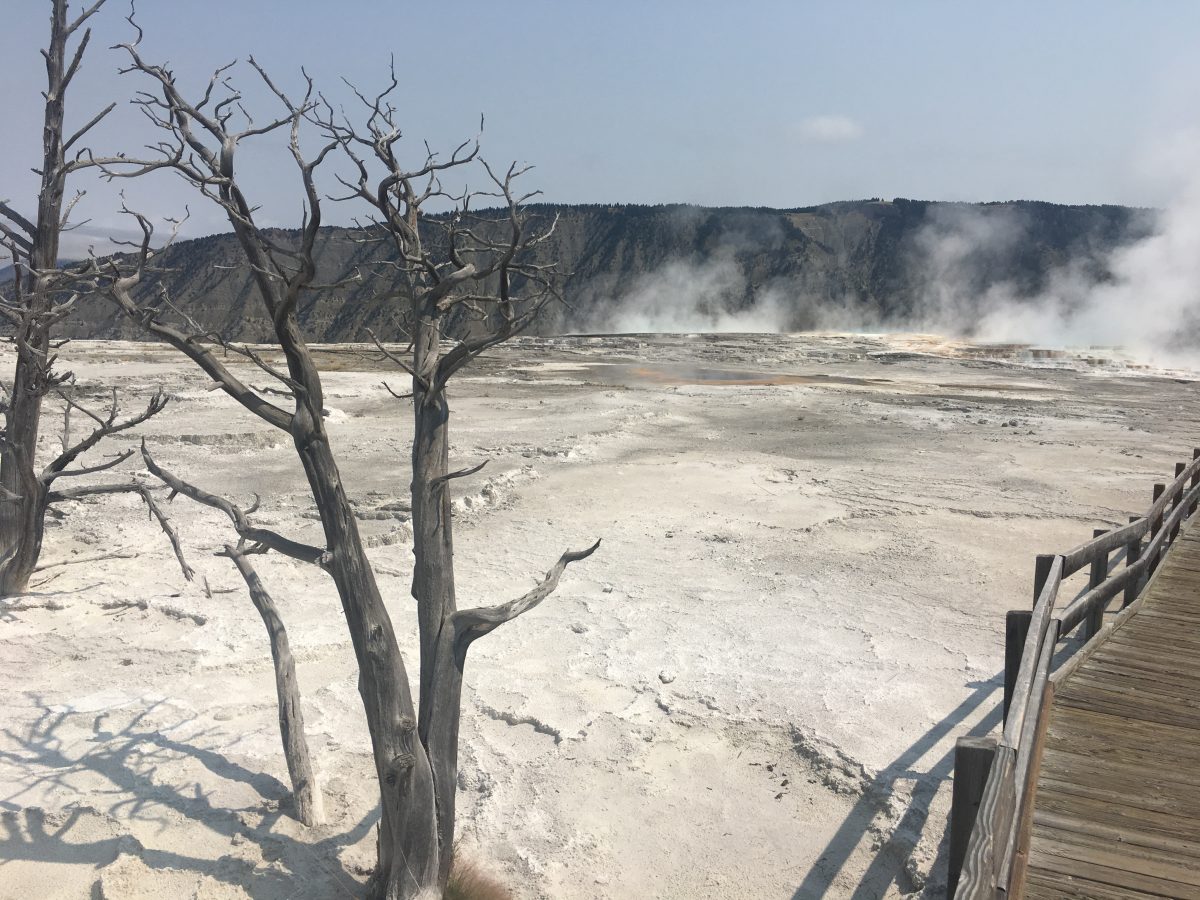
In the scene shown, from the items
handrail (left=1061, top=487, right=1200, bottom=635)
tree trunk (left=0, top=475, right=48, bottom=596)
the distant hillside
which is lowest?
tree trunk (left=0, top=475, right=48, bottom=596)

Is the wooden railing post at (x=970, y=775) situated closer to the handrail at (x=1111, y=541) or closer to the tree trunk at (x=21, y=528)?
the handrail at (x=1111, y=541)

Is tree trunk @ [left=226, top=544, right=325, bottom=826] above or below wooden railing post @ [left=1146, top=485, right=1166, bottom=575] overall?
below

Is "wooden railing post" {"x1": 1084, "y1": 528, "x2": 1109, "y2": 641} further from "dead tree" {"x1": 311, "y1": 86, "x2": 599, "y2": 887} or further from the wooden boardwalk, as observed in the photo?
"dead tree" {"x1": 311, "y1": 86, "x2": 599, "y2": 887}

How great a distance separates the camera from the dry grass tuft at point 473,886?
4418 millimetres

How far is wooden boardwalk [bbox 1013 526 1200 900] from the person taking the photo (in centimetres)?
292

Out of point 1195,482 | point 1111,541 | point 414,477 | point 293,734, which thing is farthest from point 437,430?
point 1195,482

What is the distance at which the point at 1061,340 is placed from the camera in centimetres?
4378

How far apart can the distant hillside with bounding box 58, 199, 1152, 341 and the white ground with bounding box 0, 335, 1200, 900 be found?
142 ft

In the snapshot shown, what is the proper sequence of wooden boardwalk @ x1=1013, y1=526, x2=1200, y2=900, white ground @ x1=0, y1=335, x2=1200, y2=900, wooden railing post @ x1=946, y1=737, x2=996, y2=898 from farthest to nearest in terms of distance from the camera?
white ground @ x1=0, y1=335, x2=1200, y2=900, wooden boardwalk @ x1=1013, y1=526, x2=1200, y2=900, wooden railing post @ x1=946, y1=737, x2=996, y2=898

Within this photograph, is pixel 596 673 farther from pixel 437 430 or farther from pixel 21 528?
pixel 21 528

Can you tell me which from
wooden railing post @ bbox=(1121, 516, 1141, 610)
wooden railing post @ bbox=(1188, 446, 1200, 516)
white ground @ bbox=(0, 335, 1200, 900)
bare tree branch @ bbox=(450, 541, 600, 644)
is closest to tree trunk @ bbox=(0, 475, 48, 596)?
white ground @ bbox=(0, 335, 1200, 900)

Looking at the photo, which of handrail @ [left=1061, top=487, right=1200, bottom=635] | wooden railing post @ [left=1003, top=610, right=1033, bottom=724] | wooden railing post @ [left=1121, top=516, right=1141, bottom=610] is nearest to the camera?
wooden railing post @ [left=1003, top=610, right=1033, bottom=724]

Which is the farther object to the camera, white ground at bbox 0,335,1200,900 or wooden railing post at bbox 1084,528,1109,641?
wooden railing post at bbox 1084,528,1109,641

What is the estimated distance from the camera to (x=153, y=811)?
4996 mm
